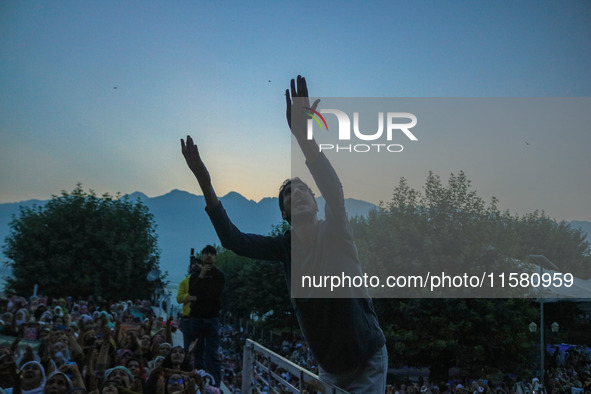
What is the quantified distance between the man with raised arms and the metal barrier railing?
118mm

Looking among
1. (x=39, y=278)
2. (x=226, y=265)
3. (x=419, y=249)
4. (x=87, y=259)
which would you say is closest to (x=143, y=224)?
(x=87, y=259)

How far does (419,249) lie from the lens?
2708cm

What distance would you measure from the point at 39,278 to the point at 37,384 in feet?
119

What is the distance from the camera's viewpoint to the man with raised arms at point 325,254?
231 cm

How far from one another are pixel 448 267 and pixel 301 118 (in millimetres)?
25859

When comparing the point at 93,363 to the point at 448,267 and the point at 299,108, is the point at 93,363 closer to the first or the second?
the point at 299,108

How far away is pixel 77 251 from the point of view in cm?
3872

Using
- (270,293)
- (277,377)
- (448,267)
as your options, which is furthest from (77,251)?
(277,377)

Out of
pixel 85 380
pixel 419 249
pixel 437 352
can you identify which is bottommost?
pixel 437 352

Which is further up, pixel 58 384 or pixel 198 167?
pixel 198 167

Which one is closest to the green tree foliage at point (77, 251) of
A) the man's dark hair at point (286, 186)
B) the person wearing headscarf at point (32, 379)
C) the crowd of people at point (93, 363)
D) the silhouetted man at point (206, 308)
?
the crowd of people at point (93, 363)

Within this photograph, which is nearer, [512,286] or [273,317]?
[512,286]

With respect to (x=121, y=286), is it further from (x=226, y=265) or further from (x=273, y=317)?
(x=226, y=265)

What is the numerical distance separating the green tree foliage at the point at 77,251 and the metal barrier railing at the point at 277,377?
3410 cm
